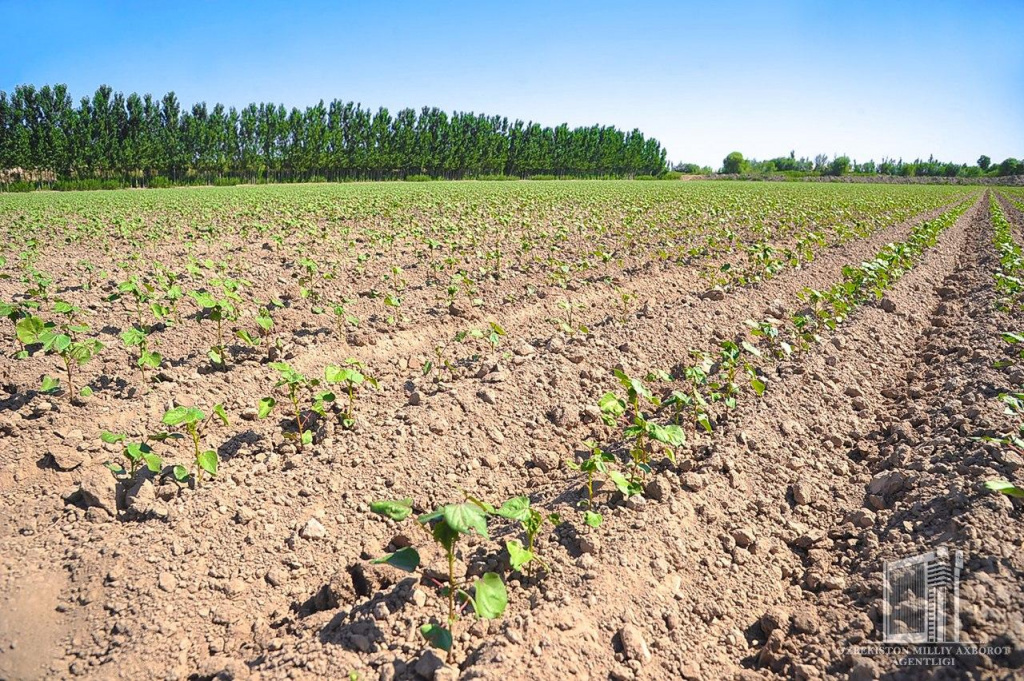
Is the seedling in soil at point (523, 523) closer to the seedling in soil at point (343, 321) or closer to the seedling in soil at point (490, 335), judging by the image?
the seedling in soil at point (490, 335)

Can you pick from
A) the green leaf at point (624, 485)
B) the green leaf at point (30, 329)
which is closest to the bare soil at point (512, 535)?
the green leaf at point (624, 485)

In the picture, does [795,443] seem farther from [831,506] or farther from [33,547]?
[33,547]

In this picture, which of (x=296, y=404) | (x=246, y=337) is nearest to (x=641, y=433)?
(x=296, y=404)

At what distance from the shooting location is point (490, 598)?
2.12m

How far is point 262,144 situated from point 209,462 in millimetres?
66971

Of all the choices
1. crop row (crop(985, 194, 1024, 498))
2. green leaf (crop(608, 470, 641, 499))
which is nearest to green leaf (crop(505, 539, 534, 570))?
green leaf (crop(608, 470, 641, 499))

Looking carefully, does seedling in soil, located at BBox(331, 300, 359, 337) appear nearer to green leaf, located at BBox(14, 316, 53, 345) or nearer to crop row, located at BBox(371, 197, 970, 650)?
green leaf, located at BBox(14, 316, 53, 345)

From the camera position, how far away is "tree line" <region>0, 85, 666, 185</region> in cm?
4812

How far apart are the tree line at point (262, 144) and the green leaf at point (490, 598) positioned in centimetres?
5960

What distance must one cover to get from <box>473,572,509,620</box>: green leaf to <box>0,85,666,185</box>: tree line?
196 feet

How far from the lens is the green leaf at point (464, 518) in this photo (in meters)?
1.97

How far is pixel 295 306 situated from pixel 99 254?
19.0 ft

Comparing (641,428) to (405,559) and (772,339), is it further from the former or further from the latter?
(772,339)

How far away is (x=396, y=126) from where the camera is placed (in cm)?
7081
